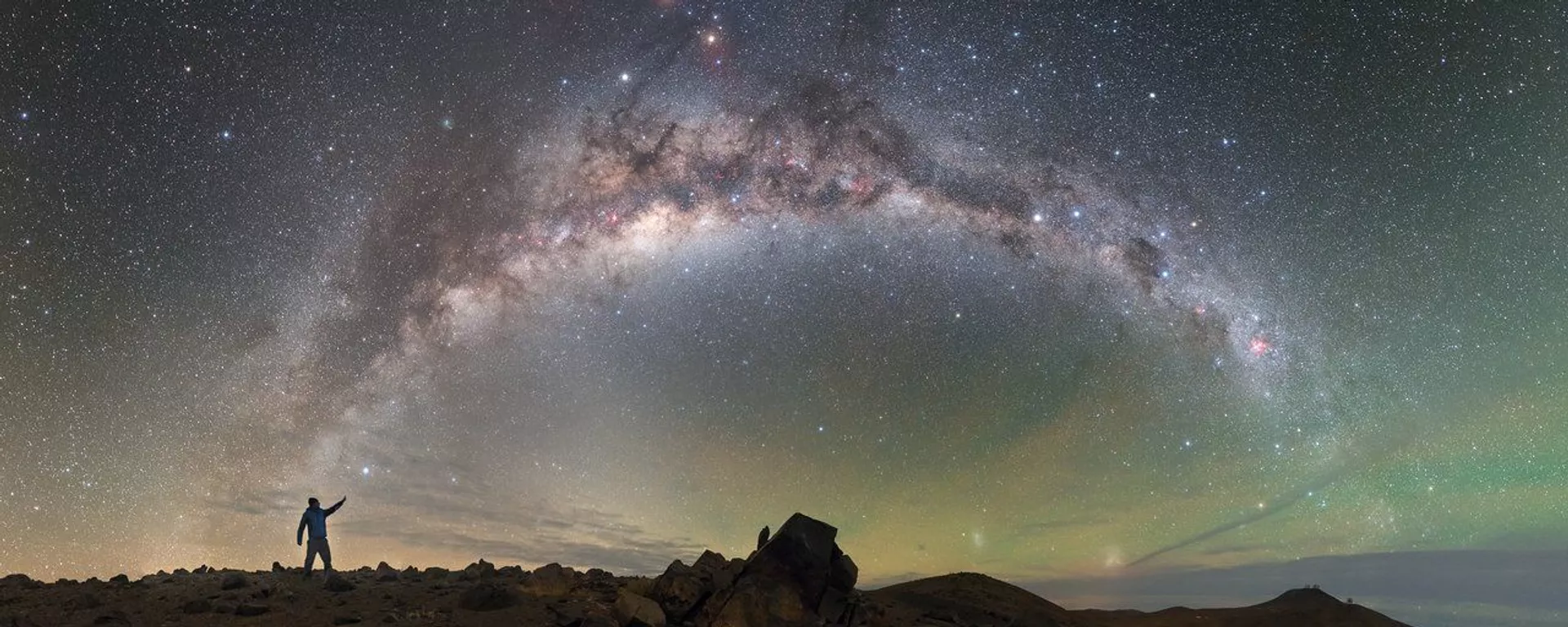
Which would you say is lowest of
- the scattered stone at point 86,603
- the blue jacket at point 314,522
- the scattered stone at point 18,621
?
the scattered stone at point 18,621

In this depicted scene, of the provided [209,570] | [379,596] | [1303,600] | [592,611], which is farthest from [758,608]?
[1303,600]

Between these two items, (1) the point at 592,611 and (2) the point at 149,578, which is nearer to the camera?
(1) the point at 592,611

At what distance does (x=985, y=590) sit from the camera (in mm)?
25516

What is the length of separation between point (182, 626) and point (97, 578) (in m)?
6.79

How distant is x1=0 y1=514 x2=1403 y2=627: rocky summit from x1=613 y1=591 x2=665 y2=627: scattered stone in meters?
0.02

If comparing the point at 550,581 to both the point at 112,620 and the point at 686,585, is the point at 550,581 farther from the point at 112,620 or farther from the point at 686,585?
the point at 112,620

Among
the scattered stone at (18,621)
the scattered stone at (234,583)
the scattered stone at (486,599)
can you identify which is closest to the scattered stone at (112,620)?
the scattered stone at (18,621)

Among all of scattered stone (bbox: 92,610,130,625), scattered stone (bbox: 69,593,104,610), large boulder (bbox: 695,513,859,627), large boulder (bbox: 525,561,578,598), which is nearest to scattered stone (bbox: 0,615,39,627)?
scattered stone (bbox: 92,610,130,625)

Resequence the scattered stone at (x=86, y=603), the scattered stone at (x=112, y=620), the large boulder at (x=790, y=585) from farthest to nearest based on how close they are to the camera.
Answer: the large boulder at (x=790, y=585) → the scattered stone at (x=86, y=603) → the scattered stone at (x=112, y=620)

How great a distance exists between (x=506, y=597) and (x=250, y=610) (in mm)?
3941

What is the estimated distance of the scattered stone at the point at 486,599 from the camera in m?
13.1

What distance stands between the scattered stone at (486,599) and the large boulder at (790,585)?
11.0 feet

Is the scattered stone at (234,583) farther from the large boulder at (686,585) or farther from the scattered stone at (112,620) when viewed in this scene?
the large boulder at (686,585)

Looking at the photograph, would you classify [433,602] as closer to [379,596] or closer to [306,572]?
[379,596]
